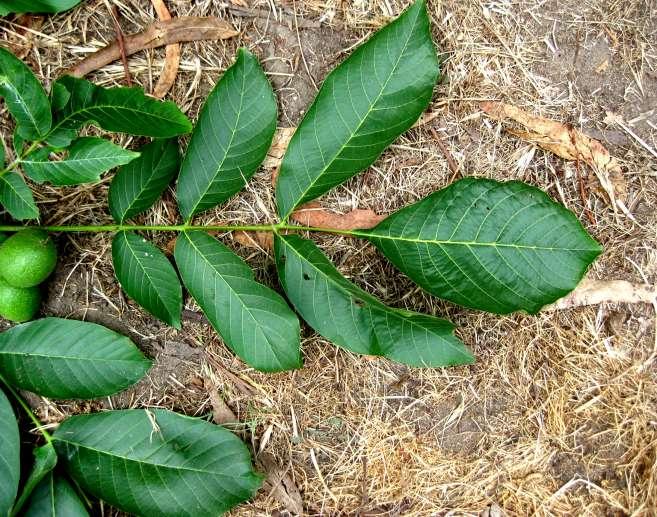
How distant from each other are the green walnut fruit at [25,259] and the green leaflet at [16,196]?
0.32 feet

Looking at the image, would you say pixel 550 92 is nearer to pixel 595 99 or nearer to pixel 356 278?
pixel 595 99

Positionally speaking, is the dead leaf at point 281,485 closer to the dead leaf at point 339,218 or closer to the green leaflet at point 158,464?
the green leaflet at point 158,464

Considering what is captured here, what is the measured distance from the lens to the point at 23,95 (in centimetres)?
150

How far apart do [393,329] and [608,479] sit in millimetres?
1009

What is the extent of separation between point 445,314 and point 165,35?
4.08 feet

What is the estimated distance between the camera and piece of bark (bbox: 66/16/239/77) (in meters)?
1.82

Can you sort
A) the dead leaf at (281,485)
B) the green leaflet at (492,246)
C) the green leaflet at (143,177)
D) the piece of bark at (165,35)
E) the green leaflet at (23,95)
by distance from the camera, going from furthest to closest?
the dead leaf at (281,485)
the piece of bark at (165,35)
the green leaflet at (143,177)
the green leaflet at (492,246)
the green leaflet at (23,95)

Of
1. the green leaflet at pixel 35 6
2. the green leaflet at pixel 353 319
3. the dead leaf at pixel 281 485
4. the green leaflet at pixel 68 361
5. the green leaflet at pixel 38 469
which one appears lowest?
the dead leaf at pixel 281 485

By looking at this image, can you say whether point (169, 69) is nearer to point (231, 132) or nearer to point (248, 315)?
point (231, 132)

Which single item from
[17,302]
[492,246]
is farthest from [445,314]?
[17,302]

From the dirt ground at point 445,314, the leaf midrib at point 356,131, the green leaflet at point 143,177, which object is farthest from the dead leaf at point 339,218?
the green leaflet at point 143,177

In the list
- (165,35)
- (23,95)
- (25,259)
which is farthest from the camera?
(165,35)

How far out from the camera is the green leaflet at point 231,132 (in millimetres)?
1651

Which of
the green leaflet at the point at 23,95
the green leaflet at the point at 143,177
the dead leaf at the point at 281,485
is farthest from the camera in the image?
the dead leaf at the point at 281,485
